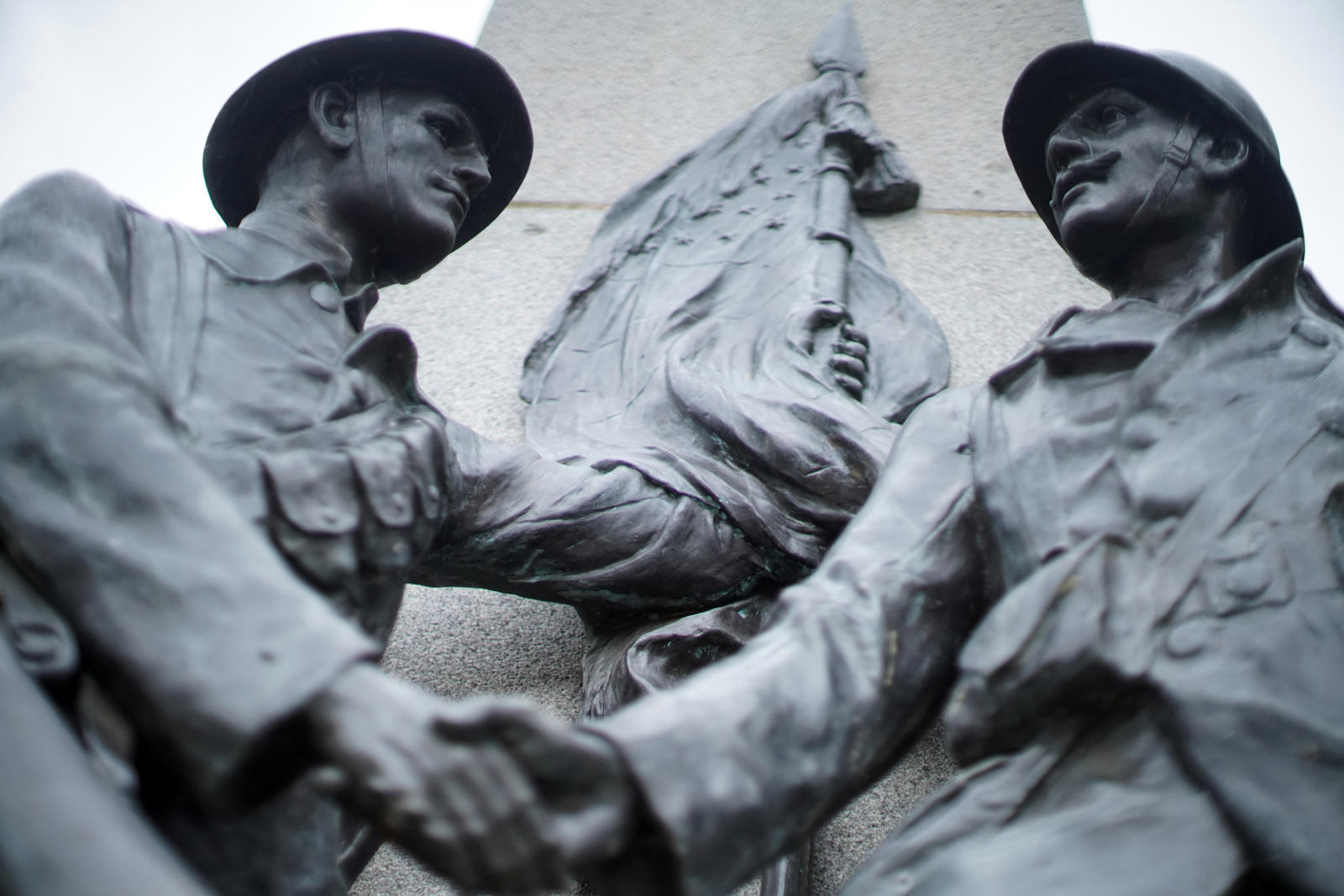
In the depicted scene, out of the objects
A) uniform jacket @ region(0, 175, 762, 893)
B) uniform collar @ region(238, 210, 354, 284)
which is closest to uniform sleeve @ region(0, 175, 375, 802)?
uniform jacket @ region(0, 175, 762, 893)

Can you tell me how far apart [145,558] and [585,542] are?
3.33ft

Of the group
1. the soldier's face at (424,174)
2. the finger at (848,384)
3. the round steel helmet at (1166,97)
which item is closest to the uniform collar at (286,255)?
the soldier's face at (424,174)

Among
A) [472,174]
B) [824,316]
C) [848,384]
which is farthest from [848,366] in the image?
[472,174]

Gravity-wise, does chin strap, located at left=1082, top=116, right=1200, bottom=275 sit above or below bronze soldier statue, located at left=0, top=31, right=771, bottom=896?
above

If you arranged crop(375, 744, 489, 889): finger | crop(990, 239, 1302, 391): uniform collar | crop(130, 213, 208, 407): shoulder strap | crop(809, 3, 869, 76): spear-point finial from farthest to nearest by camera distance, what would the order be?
crop(809, 3, 869, 76): spear-point finial < crop(990, 239, 1302, 391): uniform collar < crop(130, 213, 208, 407): shoulder strap < crop(375, 744, 489, 889): finger

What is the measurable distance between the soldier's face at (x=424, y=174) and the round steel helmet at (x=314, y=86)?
0.16 ft

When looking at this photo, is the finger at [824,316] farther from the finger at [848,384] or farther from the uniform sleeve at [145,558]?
the uniform sleeve at [145,558]

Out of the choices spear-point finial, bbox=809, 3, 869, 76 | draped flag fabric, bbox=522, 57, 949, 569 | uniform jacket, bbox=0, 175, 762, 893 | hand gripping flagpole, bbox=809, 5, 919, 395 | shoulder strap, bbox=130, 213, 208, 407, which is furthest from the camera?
spear-point finial, bbox=809, 3, 869, 76

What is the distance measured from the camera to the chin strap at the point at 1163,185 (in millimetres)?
2193

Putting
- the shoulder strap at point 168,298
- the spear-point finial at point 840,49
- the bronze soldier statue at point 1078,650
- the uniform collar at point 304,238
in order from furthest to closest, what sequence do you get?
the spear-point finial at point 840,49, the uniform collar at point 304,238, the shoulder strap at point 168,298, the bronze soldier statue at point 1078,650

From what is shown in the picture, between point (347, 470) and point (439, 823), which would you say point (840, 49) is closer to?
point (347, 470)

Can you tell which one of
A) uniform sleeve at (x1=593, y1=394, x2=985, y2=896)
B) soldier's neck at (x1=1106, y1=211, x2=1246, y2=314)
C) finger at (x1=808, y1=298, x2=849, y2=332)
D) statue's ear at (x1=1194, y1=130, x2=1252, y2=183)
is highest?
statue's ear at (x1=1194, y1=130, x2=1252, y2=183)

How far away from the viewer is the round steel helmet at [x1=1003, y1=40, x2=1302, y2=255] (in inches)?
87.4

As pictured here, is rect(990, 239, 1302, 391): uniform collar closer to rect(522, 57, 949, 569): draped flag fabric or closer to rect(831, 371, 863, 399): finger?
rect(522, 57, 949, 569): draped flag fabric
